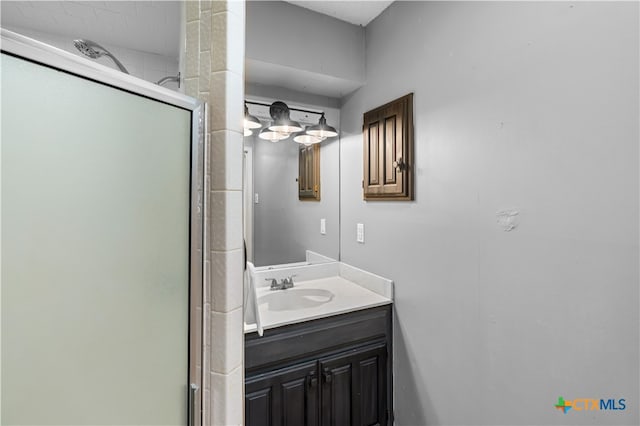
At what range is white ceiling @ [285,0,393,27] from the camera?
1627 millimetres

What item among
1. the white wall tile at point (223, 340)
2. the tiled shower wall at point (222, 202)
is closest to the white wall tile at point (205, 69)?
the tiled shower wall at point (222, 202)

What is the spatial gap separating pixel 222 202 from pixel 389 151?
115 centimetres

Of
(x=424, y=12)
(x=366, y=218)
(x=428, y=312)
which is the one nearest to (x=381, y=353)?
(x=428, y=312)

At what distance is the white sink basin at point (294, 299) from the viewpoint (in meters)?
1.71

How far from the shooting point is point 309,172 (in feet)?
6.89

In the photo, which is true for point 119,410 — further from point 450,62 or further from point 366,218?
point 450,62

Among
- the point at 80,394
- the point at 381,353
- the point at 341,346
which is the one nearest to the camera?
the point at 80,394

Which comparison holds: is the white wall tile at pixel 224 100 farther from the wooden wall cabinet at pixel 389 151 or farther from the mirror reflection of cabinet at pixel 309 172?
the mirror reflection of cabinet at pixel 309 172

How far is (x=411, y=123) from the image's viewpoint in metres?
1.51

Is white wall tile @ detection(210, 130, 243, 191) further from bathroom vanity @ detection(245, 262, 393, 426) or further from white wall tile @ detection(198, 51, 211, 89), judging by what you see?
bathroom vanity @ detection(245, 262, 393, 426)

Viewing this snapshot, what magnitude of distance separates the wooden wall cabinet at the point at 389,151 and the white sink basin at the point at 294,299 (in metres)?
0.67

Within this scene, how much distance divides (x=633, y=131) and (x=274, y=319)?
1.43m

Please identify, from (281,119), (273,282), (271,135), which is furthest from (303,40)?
(273,282)

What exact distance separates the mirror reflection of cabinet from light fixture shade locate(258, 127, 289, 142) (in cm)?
17
